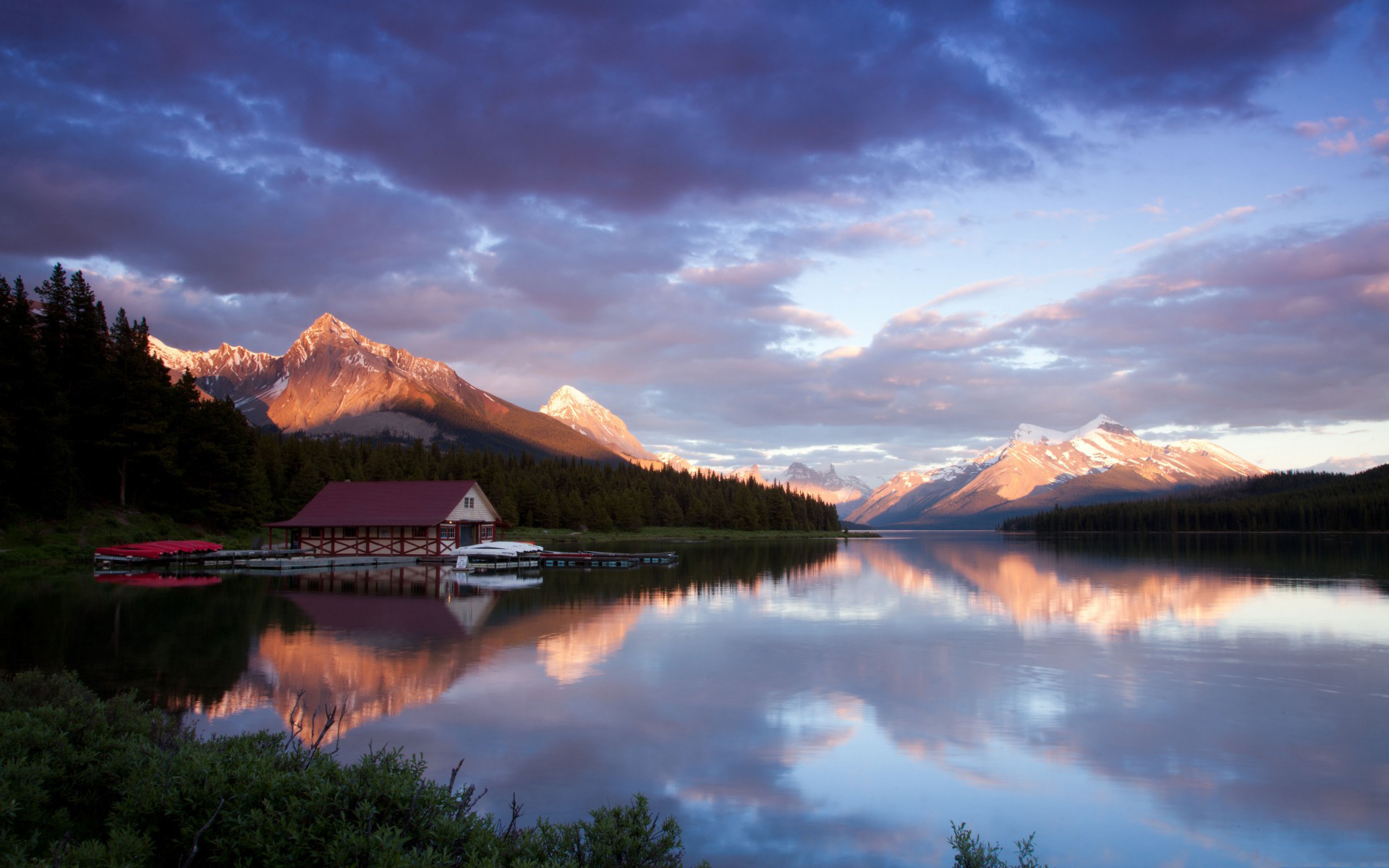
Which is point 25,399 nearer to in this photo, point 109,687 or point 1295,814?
point 109,687

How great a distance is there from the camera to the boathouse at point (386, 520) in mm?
59312

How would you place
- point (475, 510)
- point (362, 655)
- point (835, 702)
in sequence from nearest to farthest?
point (835, 702), point (362, 655), point (475, 510)

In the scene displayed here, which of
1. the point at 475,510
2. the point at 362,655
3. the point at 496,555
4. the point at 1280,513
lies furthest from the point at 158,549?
the point at 1280,513

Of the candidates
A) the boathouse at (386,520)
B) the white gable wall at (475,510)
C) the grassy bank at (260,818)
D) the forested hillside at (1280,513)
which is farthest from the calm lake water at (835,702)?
the forested hillside at (1280,513)

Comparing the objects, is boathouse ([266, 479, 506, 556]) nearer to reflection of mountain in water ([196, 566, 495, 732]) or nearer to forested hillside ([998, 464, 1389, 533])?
reflection of mountain in water ([196, 566, 495, 732])

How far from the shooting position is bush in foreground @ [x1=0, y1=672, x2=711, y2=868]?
22.3ft

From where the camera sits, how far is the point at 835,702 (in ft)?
55.1

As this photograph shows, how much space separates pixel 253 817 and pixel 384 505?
56.6 metres

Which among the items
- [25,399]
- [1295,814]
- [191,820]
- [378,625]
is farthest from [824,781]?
[25,399]

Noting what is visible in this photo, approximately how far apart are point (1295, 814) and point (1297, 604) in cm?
2804

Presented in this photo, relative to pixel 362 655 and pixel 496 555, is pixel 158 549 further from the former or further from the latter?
pixel 362 655

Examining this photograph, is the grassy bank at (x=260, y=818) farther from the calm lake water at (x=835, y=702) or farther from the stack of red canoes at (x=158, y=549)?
the stack of red canoes at (x=158, y=549)

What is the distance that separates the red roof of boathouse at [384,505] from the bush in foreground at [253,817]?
51.1 meters

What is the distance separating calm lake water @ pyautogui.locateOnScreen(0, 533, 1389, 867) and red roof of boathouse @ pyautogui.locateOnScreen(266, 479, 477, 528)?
75.6 ft
